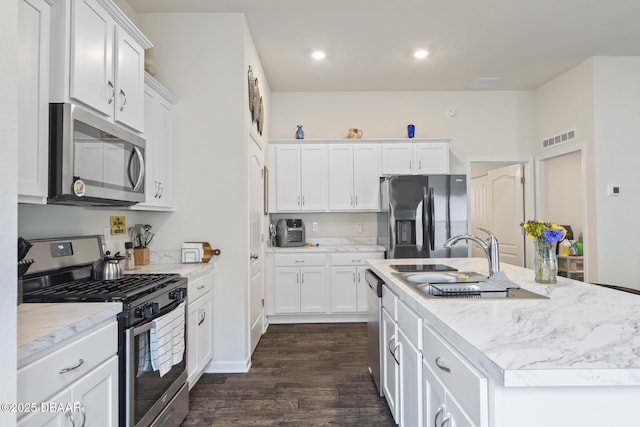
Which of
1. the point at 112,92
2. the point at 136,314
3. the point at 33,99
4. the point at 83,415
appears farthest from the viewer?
the point at 112,92

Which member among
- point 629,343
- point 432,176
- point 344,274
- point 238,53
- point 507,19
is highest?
point 507,19

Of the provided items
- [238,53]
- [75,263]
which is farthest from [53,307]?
[238,53]

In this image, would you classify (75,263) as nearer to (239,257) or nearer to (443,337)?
(239,257)

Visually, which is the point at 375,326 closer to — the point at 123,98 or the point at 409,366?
the point at 409,366

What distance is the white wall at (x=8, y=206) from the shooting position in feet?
2.65

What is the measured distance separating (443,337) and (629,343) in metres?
0.49

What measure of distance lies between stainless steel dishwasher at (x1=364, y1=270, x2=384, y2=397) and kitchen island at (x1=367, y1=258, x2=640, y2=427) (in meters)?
1.06

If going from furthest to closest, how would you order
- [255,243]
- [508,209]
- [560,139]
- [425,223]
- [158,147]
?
[508,209] < [560,139] < [425,223] < [255,243] < [158,147]

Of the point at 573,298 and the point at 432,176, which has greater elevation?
the point at 432,176

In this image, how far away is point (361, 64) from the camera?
4051mm

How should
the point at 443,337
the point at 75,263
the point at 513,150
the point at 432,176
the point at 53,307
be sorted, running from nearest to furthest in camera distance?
the point at 443,337 < the point at 53,307 < the point at 75,263 < the point at 432,176 < the point at 513,150

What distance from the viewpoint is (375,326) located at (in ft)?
8.11

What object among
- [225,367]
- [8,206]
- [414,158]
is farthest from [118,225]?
[414,158]

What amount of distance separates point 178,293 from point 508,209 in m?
4.75
